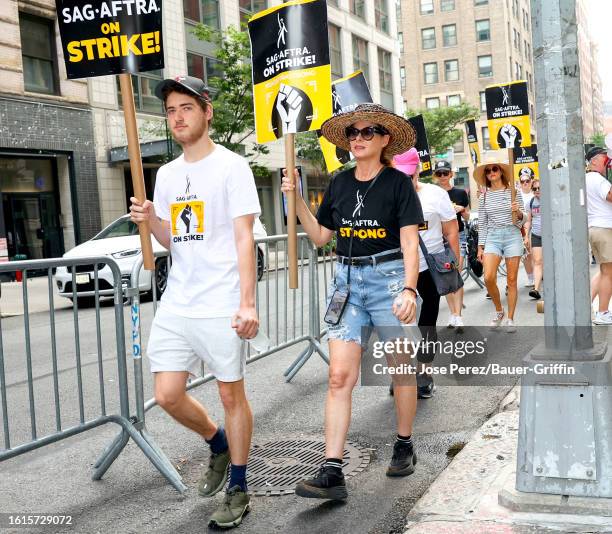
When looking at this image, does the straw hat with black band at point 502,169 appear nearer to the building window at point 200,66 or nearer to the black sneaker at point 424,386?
the black sneaker at point 424,386

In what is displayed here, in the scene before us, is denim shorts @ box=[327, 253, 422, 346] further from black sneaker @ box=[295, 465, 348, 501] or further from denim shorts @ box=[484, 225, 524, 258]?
denim shorts @ box=[484, 225, 524, 258]

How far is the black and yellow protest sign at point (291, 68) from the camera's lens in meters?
5.21

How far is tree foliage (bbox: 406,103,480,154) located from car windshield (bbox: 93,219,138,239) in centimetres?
3640

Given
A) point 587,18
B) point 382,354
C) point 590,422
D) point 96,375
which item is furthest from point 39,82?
point 587,18

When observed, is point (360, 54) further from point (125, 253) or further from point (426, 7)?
point (426, 7)

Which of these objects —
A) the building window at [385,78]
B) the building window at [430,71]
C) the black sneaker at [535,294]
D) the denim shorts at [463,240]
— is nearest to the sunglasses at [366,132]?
the denim shorts at [463,240]

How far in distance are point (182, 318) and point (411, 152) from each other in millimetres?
2764

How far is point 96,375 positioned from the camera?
24.2 ft

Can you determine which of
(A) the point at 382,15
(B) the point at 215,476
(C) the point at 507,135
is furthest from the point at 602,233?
(A) the point at 382,15

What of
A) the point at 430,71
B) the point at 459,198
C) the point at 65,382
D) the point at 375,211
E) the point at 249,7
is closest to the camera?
the point at 375,211

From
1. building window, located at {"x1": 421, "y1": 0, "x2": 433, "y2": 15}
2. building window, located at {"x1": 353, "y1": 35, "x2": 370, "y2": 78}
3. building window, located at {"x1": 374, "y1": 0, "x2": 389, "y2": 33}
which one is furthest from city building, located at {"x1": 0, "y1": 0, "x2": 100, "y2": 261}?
building window, located at {"x1": 421, "y1": 0, "x2": 433, "y2": 15}

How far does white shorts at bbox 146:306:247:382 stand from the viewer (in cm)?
374

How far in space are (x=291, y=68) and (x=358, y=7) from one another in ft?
115

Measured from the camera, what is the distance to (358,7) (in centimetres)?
3819
